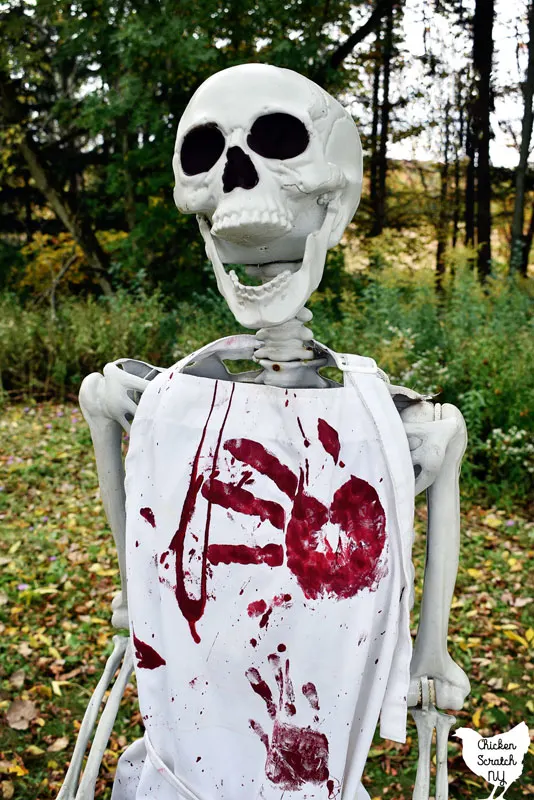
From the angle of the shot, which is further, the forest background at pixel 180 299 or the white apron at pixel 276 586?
the forest background at pixel 180 299

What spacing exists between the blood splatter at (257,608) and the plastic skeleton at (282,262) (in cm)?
35

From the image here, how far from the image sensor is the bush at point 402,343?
4461mm

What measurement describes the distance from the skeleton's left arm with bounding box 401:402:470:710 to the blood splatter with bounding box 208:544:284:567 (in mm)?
305

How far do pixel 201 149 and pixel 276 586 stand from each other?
0.79m

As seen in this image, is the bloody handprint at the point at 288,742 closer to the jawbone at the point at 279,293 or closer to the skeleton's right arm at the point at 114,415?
the skeleton's right arm at the point at 114,415

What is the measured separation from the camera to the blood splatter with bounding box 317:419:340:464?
1.20 m

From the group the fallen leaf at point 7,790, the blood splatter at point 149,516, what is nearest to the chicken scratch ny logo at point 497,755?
the blood splatter at point 149,516

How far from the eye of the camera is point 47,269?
31.8ft

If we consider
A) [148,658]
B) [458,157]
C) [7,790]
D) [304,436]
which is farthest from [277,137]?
[458,157]

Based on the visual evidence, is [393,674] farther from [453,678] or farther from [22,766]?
[22,766]

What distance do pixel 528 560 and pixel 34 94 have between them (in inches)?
379

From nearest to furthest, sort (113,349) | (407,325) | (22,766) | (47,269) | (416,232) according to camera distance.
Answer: (22,766)
(407,325)
(113,349)
(47,269)
(416,232)

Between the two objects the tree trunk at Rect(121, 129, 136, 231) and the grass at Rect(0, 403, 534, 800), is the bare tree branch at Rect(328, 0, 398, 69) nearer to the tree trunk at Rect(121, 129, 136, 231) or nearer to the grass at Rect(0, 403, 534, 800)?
the tree trunk at Rect(121, 129, 136, 231)

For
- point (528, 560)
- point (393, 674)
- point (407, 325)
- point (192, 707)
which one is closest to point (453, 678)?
point (393, 674)
